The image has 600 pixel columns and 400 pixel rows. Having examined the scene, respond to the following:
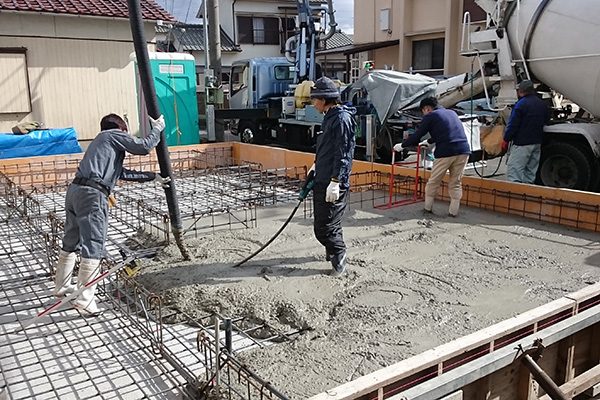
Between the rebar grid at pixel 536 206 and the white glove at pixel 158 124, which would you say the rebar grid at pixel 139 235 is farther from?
the rebar grid at pixel 536 206

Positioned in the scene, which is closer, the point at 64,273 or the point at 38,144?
the point at 64,273

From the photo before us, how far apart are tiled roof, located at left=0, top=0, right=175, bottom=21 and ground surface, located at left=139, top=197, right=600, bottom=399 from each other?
642cm

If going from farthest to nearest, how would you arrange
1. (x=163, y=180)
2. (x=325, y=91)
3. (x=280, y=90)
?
(x=280, y=90) < (x=163, y=180) < (x=325, y=91)

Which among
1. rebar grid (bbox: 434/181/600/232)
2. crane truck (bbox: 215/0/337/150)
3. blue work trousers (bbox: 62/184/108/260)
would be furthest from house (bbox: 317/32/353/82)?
blue work trousers (bbox: 62/184/108/260)

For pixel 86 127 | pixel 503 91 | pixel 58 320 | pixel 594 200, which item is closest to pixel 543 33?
pixel 503 91

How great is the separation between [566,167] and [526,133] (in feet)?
2.38

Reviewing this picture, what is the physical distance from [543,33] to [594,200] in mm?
2310

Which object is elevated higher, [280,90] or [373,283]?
[280,90]

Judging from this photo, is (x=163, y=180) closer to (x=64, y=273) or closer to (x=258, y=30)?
(x=64, y=273)

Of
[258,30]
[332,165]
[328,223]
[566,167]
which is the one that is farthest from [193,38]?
[328,223]

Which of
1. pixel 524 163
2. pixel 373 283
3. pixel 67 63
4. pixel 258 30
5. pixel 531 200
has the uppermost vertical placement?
pixel 258 30

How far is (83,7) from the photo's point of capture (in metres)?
10.3

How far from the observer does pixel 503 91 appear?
23.9ft

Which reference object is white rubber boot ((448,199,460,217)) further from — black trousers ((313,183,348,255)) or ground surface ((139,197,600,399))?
black trousers ((313,183,348,255))
